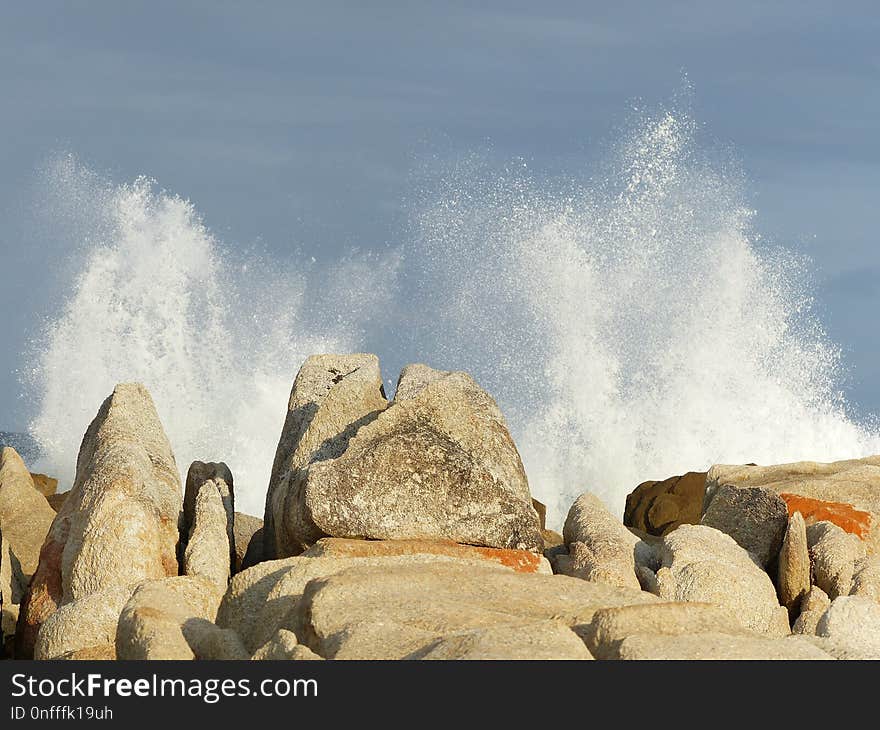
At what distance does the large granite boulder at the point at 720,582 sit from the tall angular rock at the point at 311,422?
2369 mm

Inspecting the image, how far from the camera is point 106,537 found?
8797 millimetres

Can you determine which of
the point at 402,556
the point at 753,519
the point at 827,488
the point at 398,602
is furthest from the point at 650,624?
the point at 827,488

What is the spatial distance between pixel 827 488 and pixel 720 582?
10.7 ft

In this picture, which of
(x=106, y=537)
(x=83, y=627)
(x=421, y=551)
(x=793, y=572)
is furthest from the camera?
(x=793, y=572)

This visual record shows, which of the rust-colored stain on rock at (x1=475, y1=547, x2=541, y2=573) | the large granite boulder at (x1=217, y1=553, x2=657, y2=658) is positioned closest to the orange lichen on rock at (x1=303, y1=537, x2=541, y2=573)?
the rust-colored stain on rock at (x1=475, y1=547, x2=541, y2=573)

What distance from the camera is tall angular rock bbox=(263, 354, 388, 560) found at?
9.16 meters

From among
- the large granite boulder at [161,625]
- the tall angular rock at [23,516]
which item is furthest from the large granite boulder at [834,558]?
the tall angular rock at [23,516]

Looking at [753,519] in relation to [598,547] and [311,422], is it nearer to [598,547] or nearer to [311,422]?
[598,547]

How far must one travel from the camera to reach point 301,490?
892 centimetres

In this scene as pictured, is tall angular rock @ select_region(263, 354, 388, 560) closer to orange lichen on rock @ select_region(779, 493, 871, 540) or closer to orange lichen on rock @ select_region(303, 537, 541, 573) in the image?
orange lichen on rock @ select_region(303, 537, 541, 573)

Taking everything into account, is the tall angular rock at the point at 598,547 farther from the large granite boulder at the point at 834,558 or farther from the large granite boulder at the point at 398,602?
the large granite boulder at the point at 398,602

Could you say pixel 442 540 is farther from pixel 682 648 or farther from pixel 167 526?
pixel 682 648

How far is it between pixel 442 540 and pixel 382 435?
0.86m
